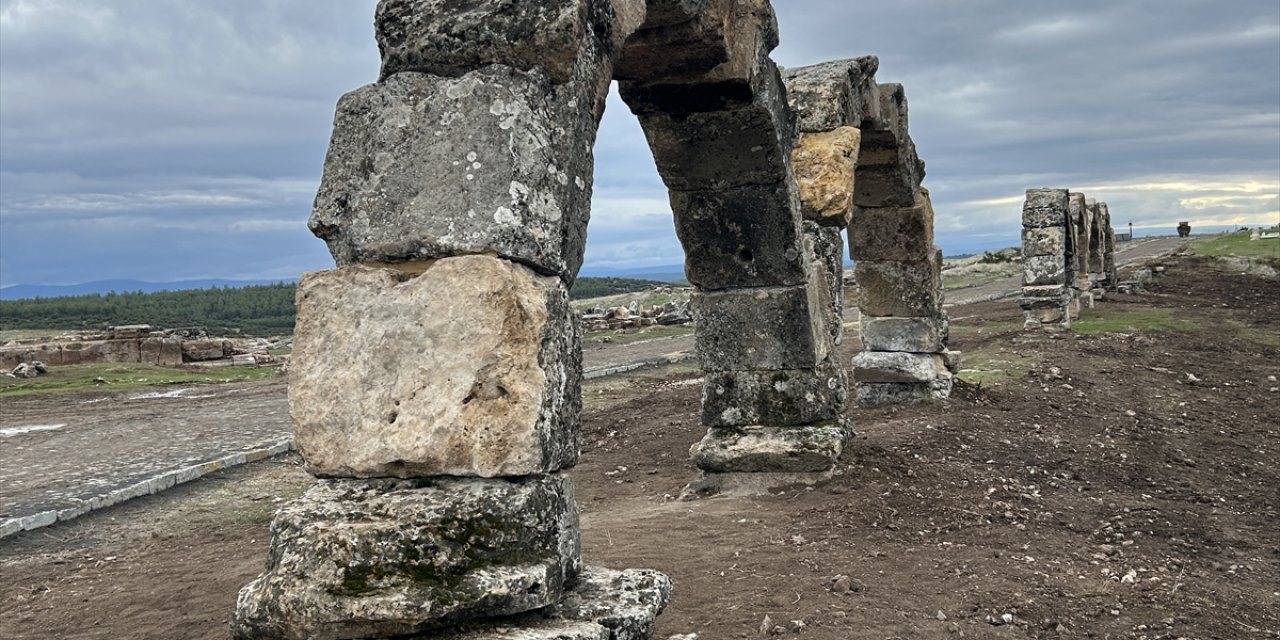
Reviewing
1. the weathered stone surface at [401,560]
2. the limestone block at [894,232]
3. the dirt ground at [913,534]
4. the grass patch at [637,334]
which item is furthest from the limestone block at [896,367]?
the grass patch at [637,334]

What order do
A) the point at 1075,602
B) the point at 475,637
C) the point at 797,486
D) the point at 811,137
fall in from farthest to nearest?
the point at 811,137, the point at 797,486, the point at 1075,602, the point at 475,637

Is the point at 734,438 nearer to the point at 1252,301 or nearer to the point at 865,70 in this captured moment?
the point at 865,70

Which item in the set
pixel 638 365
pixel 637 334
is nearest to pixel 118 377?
pixel 638 365

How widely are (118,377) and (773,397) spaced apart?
1532 cm

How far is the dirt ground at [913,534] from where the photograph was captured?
17.0ft

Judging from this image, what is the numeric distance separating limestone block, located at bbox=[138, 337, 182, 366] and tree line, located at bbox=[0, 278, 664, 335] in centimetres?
1450

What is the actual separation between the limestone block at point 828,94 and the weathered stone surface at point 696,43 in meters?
1.84

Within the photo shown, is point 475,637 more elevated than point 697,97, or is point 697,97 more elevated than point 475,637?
point 697,97

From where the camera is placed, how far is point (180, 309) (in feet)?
172

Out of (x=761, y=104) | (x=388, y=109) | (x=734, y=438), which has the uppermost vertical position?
(x=761, y=104)

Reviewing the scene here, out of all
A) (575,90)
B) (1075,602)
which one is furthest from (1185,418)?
(575,90)

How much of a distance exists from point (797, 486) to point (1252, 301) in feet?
70.7

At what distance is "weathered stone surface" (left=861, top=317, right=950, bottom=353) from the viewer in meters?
12.0

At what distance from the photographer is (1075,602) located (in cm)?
527
